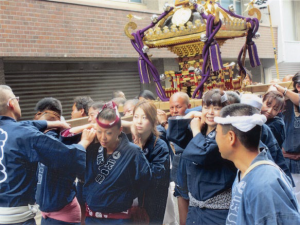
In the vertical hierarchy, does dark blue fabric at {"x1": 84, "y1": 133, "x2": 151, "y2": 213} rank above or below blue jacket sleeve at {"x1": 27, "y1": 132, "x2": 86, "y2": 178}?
below

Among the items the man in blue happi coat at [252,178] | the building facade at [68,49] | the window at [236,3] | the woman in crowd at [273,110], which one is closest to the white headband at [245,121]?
the man in blue happi coat at [252,178]

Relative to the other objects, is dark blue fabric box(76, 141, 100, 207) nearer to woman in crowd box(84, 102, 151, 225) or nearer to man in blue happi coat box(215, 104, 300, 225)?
woman in crowd box(84, 102, 151, 225)

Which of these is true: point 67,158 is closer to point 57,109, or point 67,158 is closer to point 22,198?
point 22,198

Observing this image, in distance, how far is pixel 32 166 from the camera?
7.89 feet

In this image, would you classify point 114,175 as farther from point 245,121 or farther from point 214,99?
point 245,121

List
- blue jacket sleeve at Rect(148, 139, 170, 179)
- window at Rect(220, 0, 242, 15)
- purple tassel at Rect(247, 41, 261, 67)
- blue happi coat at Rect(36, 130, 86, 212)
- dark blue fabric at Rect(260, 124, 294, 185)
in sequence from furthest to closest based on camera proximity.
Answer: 1. window at Rect(220, 0, 242, 15)
2. purple tassel at Rect(247, 41, 261, 67)
3. dark blue fabric at Rect(260, 124, 294, 185)
4. blue jacket sleeve at Rect(148, 139, 170, 179)
5. blue happi coat at Rect(36, 130, 86, 212)

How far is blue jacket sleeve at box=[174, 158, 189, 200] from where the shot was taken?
123 inches

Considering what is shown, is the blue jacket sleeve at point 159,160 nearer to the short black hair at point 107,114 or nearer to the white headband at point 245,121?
the short black hair at point 107,114

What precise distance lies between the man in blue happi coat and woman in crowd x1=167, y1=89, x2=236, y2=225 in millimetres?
563

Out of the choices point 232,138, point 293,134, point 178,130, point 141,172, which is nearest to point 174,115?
point 178,130

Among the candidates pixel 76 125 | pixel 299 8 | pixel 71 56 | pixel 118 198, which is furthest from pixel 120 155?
pixel 299 8

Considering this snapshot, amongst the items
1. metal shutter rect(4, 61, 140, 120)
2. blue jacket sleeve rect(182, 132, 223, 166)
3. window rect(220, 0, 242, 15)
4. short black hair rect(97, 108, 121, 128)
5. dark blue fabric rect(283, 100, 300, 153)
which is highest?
window rect(220, 0, 242, 15)

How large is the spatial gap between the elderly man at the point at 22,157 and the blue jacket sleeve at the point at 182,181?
101 cm

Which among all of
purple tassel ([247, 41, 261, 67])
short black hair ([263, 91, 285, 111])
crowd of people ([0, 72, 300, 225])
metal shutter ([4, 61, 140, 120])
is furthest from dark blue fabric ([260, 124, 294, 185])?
metal shutter ([4, 61, 140, 120])
